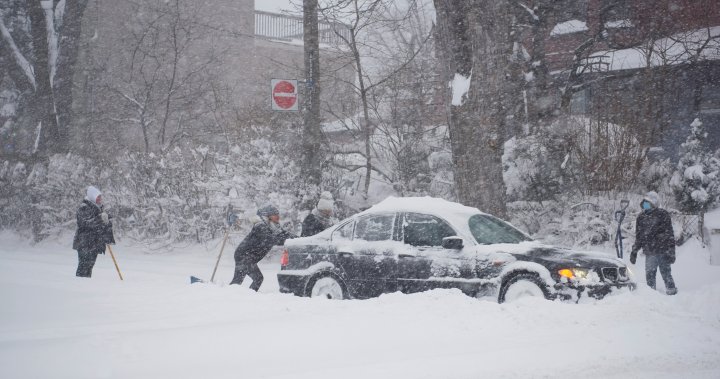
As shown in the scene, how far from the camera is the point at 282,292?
8.59m

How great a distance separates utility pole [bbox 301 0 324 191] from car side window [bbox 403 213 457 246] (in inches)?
244

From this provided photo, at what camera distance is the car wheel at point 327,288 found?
812 cm

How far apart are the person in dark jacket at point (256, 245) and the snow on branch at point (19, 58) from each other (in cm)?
1750

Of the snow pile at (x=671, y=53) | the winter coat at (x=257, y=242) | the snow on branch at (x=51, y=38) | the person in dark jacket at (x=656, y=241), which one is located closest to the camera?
the person in dark jacket at (x=656, y=241)

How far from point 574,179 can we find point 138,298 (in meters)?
9.51

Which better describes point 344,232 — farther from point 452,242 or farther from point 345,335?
point 345,335

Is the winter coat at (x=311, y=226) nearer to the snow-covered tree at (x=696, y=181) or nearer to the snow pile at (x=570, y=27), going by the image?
the snow-covered tree at (x=696, y=181)

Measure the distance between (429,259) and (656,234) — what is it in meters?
4.02

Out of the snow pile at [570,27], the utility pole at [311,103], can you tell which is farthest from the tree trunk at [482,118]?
the snow pile at [570,27]

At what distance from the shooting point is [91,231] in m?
10.1

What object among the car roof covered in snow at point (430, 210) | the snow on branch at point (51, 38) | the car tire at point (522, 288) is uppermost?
the snow on branch at point (51, 38)

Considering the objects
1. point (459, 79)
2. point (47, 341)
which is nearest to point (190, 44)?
point (459, 79)

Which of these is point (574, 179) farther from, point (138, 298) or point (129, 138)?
point (129, 138)

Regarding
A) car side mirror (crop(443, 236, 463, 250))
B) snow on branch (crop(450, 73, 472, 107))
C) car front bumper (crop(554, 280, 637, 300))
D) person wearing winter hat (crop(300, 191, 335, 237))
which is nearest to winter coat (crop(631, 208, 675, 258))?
car front bumper (crop(554, 280, 637, 300))
